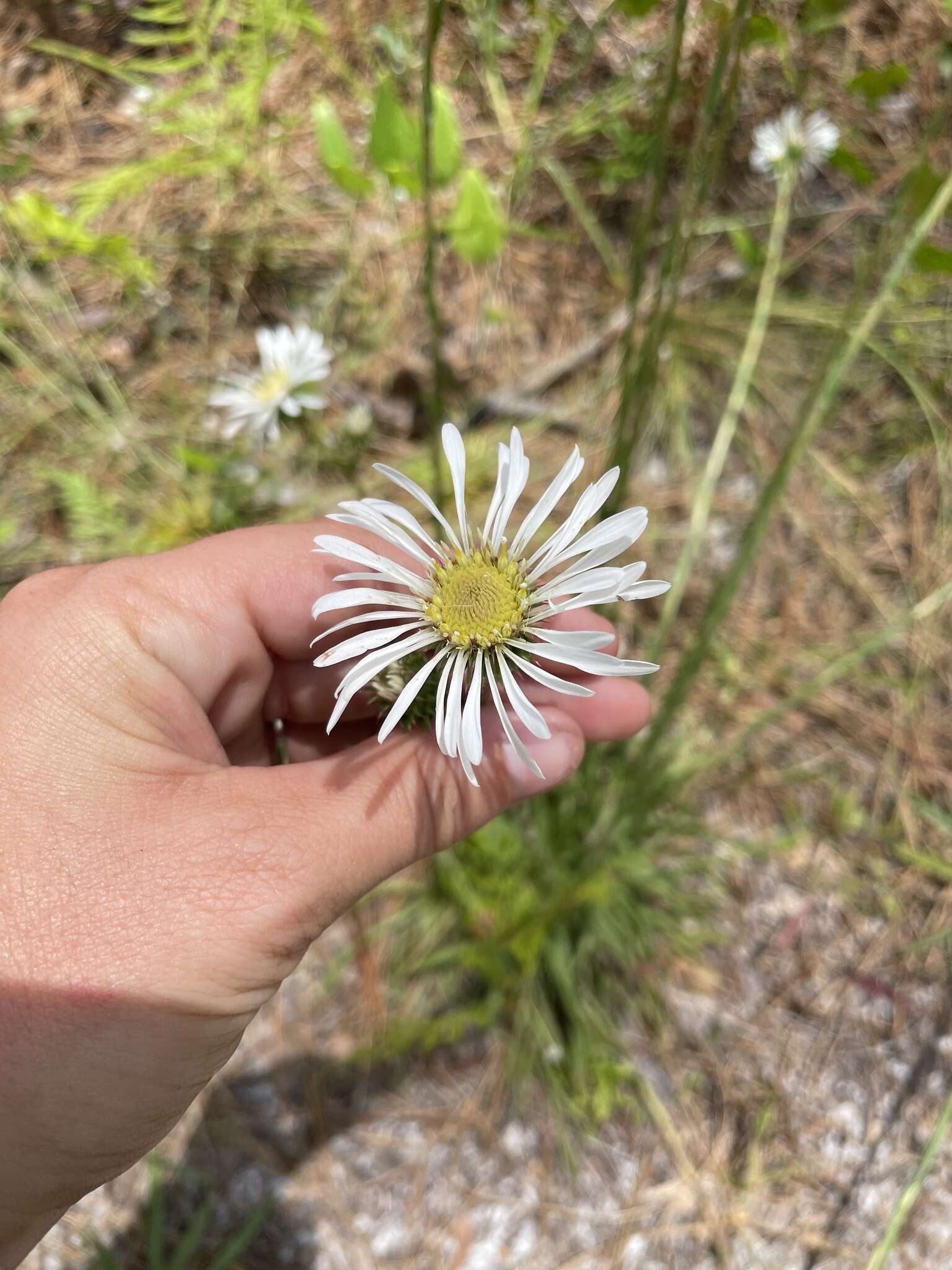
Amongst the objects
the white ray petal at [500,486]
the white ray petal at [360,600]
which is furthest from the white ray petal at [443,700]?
the white ray petal at [500,486]

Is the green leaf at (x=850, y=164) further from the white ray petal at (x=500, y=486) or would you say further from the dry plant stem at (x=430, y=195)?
the white ray petal at (x=500, y=486)


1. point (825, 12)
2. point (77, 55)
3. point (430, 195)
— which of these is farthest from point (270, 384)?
point (77, 55)

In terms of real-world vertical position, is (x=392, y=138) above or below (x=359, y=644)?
above

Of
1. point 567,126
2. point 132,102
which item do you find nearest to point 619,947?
point 567,126

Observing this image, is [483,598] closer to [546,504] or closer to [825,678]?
[546,504]

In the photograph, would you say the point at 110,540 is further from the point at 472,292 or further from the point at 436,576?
the point at 436,576

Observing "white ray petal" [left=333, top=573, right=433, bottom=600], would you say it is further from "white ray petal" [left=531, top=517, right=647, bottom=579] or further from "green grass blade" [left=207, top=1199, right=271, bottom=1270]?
"green grass blade" [left=207, top=1199, right=271, bottom=1270]
